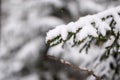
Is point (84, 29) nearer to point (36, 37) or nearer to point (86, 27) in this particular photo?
point (86, 27)

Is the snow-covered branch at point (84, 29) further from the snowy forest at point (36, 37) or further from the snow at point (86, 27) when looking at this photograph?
the snowy forest at point (36, 37)

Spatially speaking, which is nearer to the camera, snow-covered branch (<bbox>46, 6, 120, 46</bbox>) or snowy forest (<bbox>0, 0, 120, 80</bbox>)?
snow-covered branch (<bbox>46, 6, 120, 46</bbox>)

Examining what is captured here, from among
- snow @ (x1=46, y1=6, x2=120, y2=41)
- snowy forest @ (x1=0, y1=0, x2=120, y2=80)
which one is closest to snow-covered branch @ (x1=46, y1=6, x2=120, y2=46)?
snow @ (x1=46, y1=6, x2=120, y2=41)

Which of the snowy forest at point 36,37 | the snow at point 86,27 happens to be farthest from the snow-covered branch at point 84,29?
the snowy forest at point 36,37

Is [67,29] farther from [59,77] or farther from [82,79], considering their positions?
[59,77]

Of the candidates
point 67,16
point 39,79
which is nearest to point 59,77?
point 39,79

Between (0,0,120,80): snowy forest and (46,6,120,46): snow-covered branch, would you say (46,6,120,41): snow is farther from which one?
(0,0,120,80): snowy forest

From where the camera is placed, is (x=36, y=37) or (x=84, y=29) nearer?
(x=84, y=29)

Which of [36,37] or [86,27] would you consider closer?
[86,27]

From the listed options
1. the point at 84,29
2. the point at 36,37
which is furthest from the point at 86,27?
the point at 36,37

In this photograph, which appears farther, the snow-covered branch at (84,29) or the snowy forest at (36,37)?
the snowy forest at (36,37)

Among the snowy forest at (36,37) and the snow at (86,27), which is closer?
the snow at (86,27)
